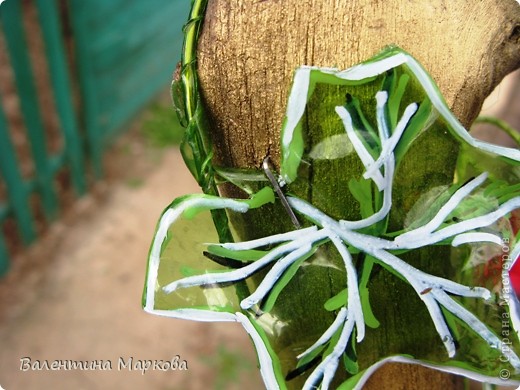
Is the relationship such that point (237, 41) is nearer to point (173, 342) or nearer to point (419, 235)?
point (419, 235)

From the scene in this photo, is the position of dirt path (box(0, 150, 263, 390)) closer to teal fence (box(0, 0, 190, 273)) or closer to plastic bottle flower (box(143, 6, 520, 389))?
teal fence (box(0, 0, 190, 273))

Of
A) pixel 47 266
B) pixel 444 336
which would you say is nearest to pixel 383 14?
pixel 444 336

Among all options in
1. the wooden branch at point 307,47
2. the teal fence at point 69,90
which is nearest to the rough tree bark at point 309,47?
the wooden branch at point 307,47

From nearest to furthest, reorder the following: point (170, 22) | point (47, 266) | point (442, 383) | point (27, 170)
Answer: point (442, 383) < point (47, 266) < point (27, 170) < point (170, 22)

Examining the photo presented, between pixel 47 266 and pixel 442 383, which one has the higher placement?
pixel 47 266


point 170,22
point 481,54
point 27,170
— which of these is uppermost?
point 170,22

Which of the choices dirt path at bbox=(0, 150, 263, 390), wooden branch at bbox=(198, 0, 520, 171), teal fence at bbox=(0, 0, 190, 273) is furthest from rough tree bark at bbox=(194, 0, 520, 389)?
teal fence at bbox=(0, 0, 190, 273)

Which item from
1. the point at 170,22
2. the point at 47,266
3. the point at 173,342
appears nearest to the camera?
the point at 173,342
